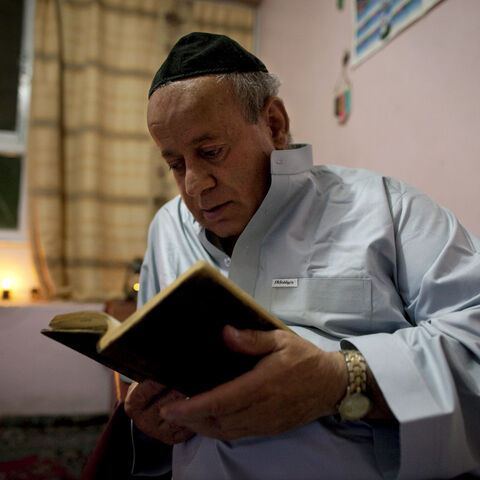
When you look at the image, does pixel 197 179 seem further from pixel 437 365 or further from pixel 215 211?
pixel 437 365

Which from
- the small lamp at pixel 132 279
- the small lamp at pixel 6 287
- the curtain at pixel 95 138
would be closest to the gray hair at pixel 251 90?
the small lamp at pixel 132 279

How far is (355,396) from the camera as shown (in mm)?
576

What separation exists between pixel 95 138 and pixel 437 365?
252 cm

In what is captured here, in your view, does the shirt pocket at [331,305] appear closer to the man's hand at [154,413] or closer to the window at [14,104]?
the man's hand at [154,413]

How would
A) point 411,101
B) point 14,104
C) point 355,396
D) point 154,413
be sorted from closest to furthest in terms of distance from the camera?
1. point 355,396
2. point 154,413
3. point 411,101
4. point 14,104

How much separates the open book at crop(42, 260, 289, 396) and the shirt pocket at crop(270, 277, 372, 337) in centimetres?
27

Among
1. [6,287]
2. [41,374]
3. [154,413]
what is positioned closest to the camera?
[154,413]

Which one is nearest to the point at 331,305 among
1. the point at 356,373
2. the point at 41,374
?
the point at 356,373

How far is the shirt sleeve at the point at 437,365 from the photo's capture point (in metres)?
0.56

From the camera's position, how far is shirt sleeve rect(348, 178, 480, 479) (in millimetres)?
564

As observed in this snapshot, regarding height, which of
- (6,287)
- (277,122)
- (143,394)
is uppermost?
(277,122)

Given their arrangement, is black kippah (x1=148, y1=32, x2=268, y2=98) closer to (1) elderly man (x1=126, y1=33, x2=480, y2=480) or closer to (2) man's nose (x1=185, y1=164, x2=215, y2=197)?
(1) elderly man (x1=126, y1=33, x2=480, y2=480)

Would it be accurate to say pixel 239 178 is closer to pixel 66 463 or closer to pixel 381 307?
pixel 381 307

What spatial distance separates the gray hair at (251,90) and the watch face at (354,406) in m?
0.58
